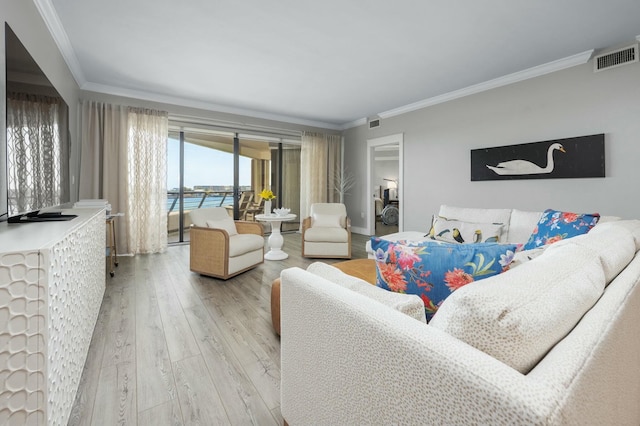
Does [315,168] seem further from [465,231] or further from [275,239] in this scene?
[465,231]

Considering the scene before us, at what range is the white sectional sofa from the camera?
44cm

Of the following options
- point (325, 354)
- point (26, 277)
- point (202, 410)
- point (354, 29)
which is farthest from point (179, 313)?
point (354, 29)

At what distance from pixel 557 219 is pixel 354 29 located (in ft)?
7.90

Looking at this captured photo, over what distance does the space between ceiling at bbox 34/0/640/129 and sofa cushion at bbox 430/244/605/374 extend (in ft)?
8.34

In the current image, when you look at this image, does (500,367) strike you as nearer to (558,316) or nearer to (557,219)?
(558,316)

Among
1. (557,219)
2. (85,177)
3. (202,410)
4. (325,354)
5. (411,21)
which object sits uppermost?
(411,21)

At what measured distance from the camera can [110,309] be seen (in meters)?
2.36

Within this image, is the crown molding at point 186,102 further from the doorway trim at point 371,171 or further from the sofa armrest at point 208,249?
the sofa armrest at point 208,249

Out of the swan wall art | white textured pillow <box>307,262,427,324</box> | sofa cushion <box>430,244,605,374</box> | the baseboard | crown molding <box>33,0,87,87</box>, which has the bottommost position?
the baseboard

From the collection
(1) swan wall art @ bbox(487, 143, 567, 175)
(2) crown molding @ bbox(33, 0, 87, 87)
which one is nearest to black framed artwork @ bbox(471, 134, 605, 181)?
(1) swan wall art @ bbox(487, 143, 567, 175)

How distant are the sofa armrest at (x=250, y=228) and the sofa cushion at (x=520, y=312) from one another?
3.24m

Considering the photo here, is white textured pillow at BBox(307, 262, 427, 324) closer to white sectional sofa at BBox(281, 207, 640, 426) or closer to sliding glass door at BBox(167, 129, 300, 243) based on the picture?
white sectional sofa at BBox(281, 207, 640, 426)

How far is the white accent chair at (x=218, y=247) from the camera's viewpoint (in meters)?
3.09

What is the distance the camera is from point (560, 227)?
6.93 feet
